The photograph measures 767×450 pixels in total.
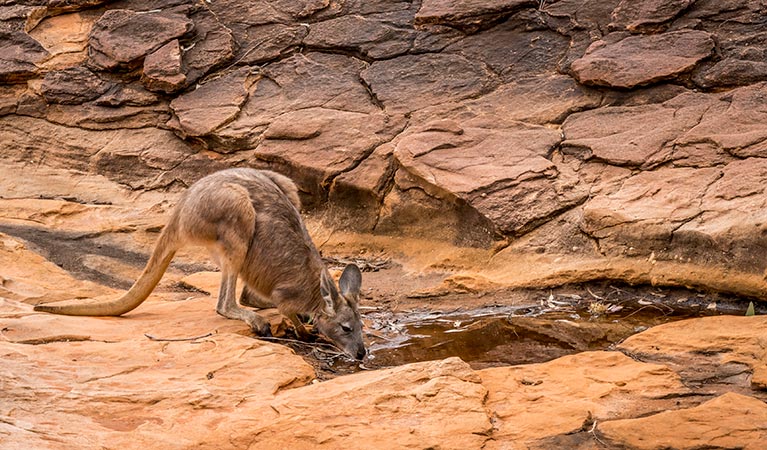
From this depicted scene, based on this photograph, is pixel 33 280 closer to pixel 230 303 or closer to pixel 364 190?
pixel 230 303

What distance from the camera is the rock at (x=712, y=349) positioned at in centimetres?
512

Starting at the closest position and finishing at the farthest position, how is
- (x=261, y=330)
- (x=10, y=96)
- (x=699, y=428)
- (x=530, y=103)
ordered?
(x=699, y=428)
(x=261, y=330)
(x=530, y=103)
(x=10, y=96)

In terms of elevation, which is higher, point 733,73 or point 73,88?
point 733,73

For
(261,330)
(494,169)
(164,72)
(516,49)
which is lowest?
(261,330)

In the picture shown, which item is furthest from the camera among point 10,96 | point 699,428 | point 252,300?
point 10,96

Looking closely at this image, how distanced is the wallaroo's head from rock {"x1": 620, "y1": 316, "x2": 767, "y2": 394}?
1772 mm

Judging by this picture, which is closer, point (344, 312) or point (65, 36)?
point (344, 312)

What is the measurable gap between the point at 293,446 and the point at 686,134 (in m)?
5.42

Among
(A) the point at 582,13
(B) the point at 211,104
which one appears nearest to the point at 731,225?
(A) the point at 582,13

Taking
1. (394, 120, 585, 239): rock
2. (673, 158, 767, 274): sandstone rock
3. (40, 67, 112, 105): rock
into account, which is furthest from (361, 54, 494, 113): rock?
(40, 67, 112, 105): rock

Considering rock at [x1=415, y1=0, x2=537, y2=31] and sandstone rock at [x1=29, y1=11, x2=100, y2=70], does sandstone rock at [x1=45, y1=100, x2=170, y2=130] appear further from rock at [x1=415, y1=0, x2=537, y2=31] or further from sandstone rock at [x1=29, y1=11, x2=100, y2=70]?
rock at [x1=415, y1=0, x2=537, y2=31]

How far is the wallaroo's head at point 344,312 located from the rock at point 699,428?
2.23 metres

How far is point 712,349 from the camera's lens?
18.1 ft

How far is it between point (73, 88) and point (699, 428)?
28.7ft
